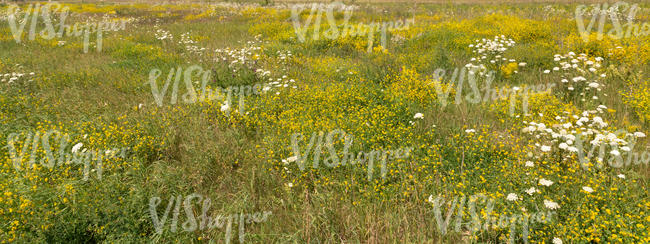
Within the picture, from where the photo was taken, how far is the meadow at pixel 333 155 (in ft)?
8.00

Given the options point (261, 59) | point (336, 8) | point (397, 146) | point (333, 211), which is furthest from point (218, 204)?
point (336, 8)

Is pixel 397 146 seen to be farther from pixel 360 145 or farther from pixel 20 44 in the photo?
pixel 20 44

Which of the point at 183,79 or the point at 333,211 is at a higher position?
the point at 183,79

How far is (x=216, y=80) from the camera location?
624 centimetres

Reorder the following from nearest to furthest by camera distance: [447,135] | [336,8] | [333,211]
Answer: [333,211]
[447,135]
[336,8]

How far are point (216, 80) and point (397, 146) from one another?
14.5 ft
